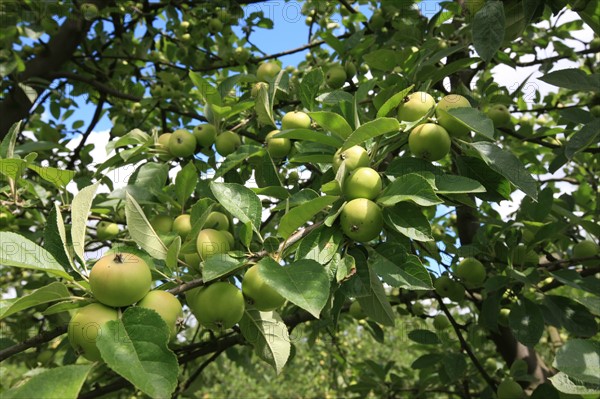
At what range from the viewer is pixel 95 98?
3992 mm

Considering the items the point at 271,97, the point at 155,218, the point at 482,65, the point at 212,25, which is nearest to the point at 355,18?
the point at 482,65

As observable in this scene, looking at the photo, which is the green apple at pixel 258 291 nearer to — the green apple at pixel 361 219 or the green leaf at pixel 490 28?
the green apple at pixel 361 219

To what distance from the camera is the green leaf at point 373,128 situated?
3.78 ft

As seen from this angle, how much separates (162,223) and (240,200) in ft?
1.65

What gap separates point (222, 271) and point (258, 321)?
27 cm

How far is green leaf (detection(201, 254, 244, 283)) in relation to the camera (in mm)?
995

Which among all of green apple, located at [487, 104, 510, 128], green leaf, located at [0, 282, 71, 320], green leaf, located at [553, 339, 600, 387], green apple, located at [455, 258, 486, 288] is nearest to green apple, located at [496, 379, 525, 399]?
green apple, located at [455, 258, 486, 288]

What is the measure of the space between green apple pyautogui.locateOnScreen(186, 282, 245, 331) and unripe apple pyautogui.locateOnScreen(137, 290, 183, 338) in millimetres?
64

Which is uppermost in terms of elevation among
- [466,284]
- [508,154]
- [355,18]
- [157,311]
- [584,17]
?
[355,18]

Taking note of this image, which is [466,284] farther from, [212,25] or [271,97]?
[212,25]

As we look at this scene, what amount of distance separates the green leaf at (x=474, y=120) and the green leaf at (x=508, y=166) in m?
0.08

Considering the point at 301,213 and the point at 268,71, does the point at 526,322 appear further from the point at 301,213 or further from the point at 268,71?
the point at 268,71

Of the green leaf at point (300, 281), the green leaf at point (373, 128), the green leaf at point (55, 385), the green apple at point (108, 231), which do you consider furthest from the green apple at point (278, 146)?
the green leaf at point (55, 385)

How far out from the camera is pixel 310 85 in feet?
5.22
